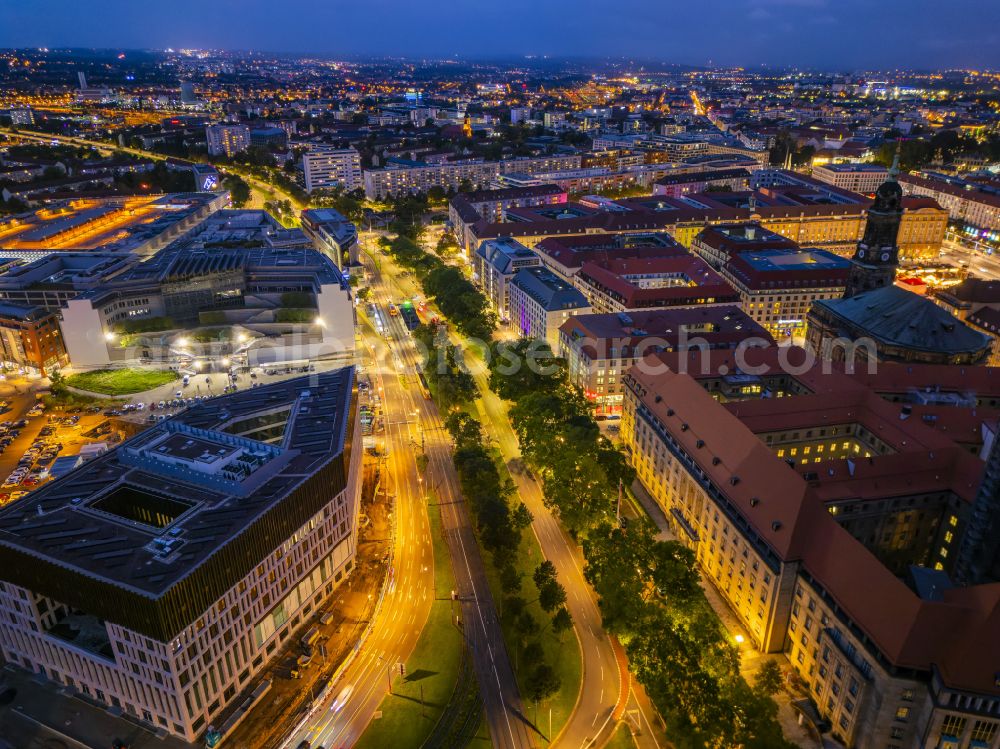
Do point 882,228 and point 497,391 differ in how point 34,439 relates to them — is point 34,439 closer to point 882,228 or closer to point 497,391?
point 497,391

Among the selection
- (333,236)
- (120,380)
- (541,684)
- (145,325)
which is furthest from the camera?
(333,236)

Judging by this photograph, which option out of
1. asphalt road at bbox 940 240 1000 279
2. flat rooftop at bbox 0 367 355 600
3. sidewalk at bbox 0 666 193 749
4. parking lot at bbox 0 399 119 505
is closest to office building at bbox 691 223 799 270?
asphalt road at bbox 940 240 1000 279

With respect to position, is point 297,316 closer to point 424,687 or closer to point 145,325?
point 145,325

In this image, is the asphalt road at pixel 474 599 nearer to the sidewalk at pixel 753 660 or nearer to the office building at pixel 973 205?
the sidewalk at pixel 753 660

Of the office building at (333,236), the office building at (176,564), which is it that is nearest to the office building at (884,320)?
the office building at (176,564)

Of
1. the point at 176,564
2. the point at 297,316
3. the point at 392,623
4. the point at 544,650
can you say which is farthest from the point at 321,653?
A: the point at 297,316

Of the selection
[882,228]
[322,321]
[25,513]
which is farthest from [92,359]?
[882,228]
